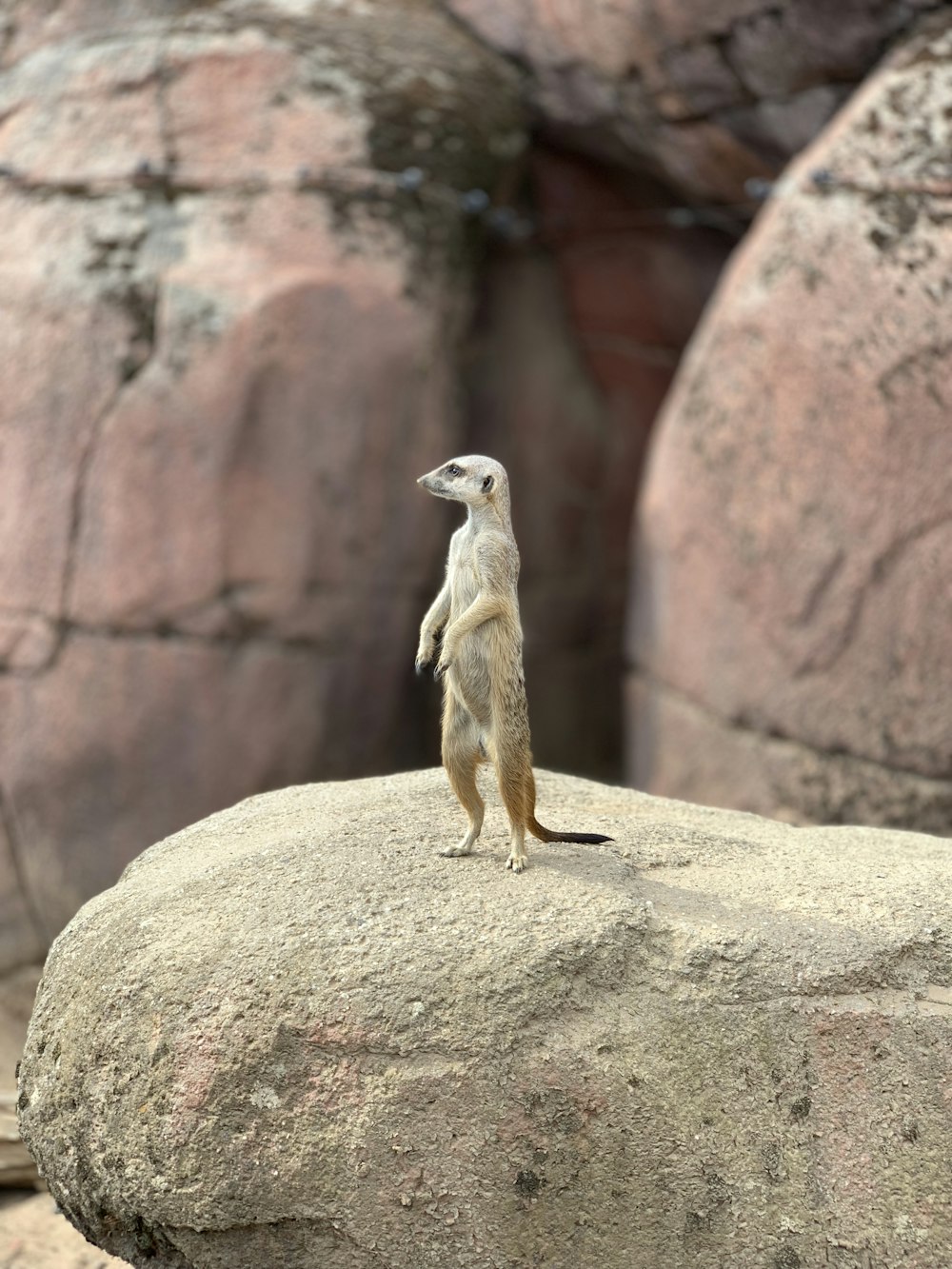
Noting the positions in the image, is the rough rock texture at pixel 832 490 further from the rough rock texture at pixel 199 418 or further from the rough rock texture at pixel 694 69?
the rough rock texture at pixel 199 418

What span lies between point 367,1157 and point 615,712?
5.81m

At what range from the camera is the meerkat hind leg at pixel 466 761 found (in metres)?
3.21

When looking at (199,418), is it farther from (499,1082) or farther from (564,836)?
(499,1082)

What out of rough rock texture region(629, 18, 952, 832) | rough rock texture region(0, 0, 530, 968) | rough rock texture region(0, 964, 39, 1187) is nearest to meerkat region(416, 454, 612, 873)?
rough rock texture region(0, 964, 39, 1187)

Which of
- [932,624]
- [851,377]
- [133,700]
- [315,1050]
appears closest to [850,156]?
[851,377]

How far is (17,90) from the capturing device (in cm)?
652

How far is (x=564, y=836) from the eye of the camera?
3.24 meters

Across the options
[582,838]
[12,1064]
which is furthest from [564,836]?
[12,1064]

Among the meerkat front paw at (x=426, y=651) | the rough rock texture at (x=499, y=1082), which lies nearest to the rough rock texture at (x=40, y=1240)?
the rough rock texture at (x=499, y=1082)

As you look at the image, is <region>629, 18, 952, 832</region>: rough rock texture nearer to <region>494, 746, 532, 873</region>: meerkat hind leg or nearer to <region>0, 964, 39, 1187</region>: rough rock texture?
<region>494, 746, 532, 873</region>: meerkat hind leg

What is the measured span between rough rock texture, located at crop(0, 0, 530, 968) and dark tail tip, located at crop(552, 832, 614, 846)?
10.2ft

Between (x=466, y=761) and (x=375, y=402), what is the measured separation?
3275 millimetres

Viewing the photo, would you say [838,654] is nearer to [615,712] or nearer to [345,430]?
[345,430]

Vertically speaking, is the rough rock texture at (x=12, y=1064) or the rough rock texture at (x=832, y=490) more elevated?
the rough rock texture at (x=832, y=490)
